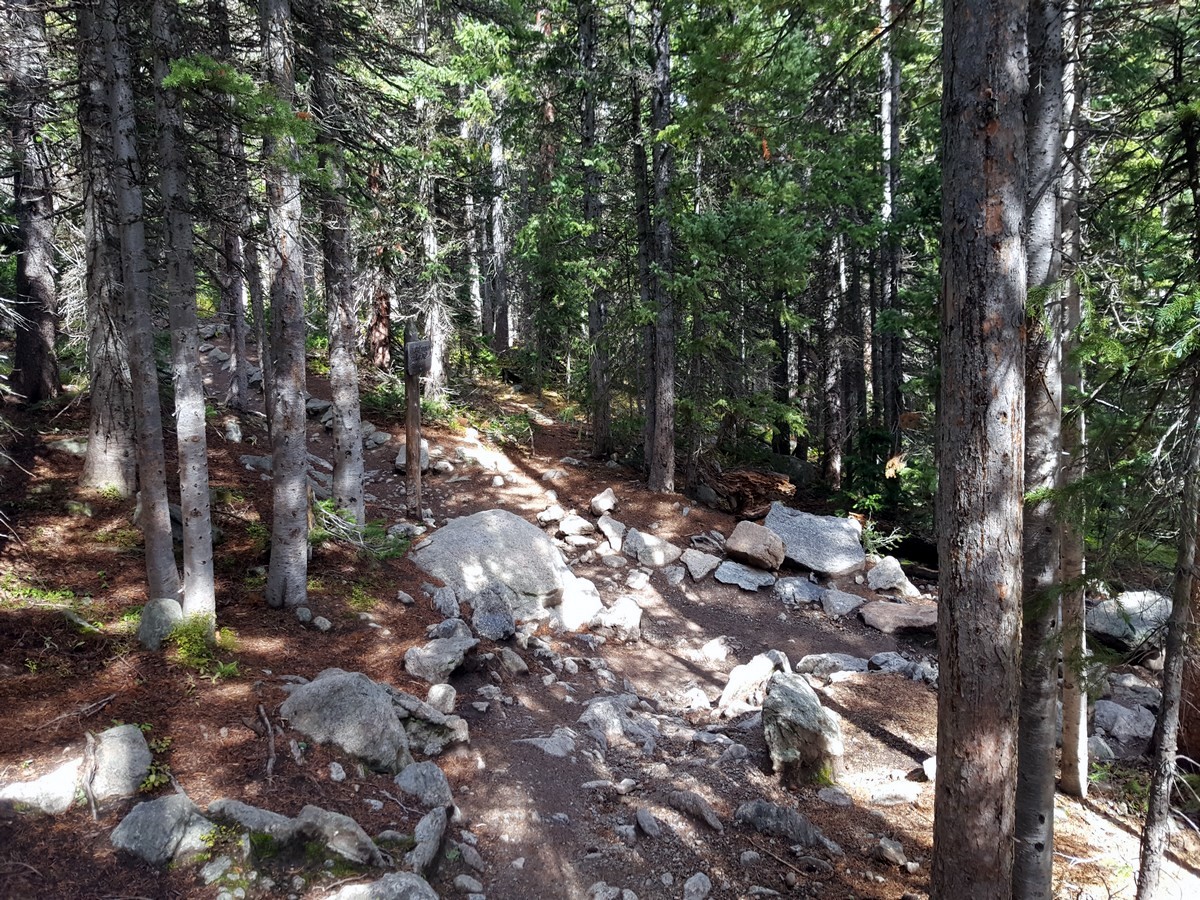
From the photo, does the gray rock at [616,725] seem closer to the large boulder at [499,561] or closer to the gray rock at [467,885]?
the gray rock at [467,885]

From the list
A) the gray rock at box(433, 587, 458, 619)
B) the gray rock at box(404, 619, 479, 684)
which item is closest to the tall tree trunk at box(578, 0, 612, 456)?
the gray rock at box(433, 587, 458, 619)

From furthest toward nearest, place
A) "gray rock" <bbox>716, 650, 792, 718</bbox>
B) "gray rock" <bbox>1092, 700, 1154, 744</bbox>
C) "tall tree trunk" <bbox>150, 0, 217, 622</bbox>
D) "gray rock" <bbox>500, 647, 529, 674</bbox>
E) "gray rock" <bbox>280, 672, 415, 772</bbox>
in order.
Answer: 1. "gray rock" <bbox>1092, 700, 1154, 744</bbox>
2. "gray rock" <bbox>716, 650, 792, 718</bbox>
3. "gray rock" <bbox>500, 647, 529, 674</bbox>
4. "tall tree trunk" <bbox>150, 0, 217, 622</bbox>
5. "gray rock" <bbox>280, 672, 415, 772</bbox>

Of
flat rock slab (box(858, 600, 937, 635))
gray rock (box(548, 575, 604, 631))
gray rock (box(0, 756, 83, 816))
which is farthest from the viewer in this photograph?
flat rock slab (box(858, 600, 937, 635))

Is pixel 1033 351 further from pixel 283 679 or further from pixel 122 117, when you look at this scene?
Result: pixel 122 117

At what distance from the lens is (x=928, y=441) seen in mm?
15977

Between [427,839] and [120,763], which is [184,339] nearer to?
[120,763]

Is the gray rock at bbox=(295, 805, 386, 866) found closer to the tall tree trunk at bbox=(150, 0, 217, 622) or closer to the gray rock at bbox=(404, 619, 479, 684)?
the gray rock at bbox=(404, 619, 479, 684)

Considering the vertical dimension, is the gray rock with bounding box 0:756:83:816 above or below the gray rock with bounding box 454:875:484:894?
above

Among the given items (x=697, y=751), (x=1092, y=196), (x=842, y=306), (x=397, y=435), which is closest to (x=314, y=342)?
(x=397, y=435)

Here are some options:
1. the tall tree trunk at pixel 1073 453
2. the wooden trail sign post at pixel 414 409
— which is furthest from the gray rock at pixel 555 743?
the wooden trail sign post at pixel 414 409

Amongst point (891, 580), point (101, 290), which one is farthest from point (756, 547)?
point (101, 290)

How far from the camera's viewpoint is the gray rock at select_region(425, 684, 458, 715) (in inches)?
285

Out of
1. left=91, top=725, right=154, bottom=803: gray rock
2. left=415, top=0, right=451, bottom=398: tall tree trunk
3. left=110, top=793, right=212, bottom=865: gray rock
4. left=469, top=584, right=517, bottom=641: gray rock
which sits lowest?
left=469, top=584, right=517, bottom=641: gray rock

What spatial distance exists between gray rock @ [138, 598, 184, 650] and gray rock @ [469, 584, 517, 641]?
362 cm
